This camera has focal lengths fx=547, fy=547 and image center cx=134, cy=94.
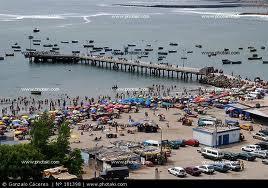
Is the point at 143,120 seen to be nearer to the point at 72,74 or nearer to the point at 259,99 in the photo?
the point at 259,99

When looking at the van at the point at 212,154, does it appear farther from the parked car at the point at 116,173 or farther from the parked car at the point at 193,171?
the parked car at the point at 116,173

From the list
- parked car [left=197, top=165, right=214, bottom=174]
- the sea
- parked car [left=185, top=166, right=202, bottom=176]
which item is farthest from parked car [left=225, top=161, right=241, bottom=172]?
the sea

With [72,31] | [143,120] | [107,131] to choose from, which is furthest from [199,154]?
[72,31]

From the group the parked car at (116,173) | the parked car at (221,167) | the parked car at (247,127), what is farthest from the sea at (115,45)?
the parked car at (116,173)

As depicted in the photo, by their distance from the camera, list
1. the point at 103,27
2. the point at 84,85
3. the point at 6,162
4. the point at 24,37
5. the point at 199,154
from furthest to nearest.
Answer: the point at 103,27 < the point at 24,37 < the point at 84,85 < the point at 199,154 < the point at 6,162

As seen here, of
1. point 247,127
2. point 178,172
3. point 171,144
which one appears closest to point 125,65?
point 247,127

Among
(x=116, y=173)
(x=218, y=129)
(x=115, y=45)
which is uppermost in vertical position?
(x=115, y=45)

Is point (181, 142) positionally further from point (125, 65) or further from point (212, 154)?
point (125, 65)
